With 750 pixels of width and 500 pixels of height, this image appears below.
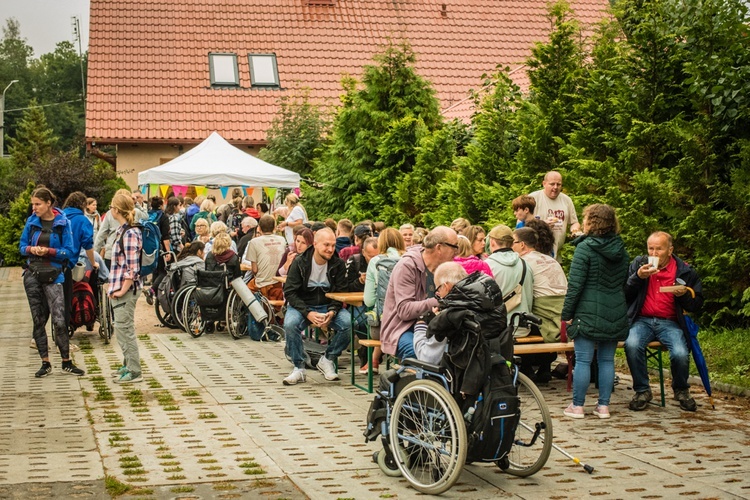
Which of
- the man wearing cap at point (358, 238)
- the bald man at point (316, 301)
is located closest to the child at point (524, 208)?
the man wearing cap at point (358, 238)

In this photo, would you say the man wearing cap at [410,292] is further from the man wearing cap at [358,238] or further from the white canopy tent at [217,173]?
the white canopy tent at [217,173]

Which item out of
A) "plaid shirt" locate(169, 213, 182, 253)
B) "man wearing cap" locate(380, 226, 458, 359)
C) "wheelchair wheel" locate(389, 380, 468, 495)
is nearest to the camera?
"wheelchair wheel" locate(389, 380, 468, 495)

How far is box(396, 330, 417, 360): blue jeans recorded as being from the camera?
7.85 meters

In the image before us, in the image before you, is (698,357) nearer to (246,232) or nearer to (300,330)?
(300,330)

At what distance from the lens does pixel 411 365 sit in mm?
6965

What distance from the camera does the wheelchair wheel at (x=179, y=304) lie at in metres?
15.2

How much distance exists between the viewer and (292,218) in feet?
59.3

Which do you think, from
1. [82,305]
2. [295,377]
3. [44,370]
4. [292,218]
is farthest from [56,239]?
[292,218]

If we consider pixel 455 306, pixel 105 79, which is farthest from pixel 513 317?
pixel 105 79

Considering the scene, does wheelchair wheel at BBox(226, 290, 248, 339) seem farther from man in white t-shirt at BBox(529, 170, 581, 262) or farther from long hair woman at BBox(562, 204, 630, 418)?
long hair woman at BBox(562, 204, 630, 418)

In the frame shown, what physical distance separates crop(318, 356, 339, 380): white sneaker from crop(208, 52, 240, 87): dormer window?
1005 inches

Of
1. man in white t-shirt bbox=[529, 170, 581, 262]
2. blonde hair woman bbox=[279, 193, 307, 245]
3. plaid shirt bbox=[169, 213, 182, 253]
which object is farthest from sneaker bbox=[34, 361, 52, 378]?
plaid shirt bbox=[169, 213, 182, 253]

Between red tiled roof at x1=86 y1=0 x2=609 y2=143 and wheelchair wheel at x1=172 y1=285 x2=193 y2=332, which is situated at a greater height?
red tiled roof at x1=86 y1=0 x2=609 y2=143

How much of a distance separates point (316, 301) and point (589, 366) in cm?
326
